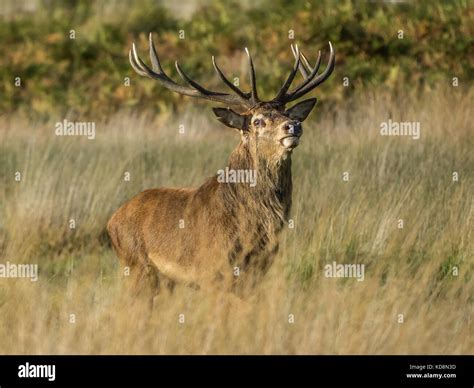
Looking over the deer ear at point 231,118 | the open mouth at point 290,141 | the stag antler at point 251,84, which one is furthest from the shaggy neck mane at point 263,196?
Answer: the stag antler at point 251,84

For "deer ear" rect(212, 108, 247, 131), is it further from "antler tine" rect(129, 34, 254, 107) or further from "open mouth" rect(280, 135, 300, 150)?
"open mouth" rect(280, 135, 300, 150)

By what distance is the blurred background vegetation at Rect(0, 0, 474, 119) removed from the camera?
57.6 feet

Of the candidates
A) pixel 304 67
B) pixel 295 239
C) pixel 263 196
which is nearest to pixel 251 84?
pixel 263 196

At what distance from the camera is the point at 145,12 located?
21922 millimetres

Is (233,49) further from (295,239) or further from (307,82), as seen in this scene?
(307,82)

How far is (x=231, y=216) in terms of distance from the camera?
820cm

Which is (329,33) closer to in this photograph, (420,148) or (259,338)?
(420,148)

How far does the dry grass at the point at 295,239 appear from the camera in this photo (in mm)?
7473

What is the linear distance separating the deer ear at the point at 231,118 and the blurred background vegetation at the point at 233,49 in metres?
7.88

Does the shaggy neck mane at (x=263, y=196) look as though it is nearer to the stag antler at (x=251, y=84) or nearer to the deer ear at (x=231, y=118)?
the deer ear at (x=231, y=118)

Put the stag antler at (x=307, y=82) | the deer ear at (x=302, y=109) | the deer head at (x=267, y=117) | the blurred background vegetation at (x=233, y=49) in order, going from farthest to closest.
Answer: the blurred background vegetation at (x=233, y=49), the deer ear at (x=302, y=109), the stag antler at (x=307, y=82), the deer head at (x=267, y=117)

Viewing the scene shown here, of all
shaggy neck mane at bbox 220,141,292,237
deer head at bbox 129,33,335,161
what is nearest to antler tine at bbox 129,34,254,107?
deer head at bbox 129,33,335,161

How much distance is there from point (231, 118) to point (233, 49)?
1153 cm
